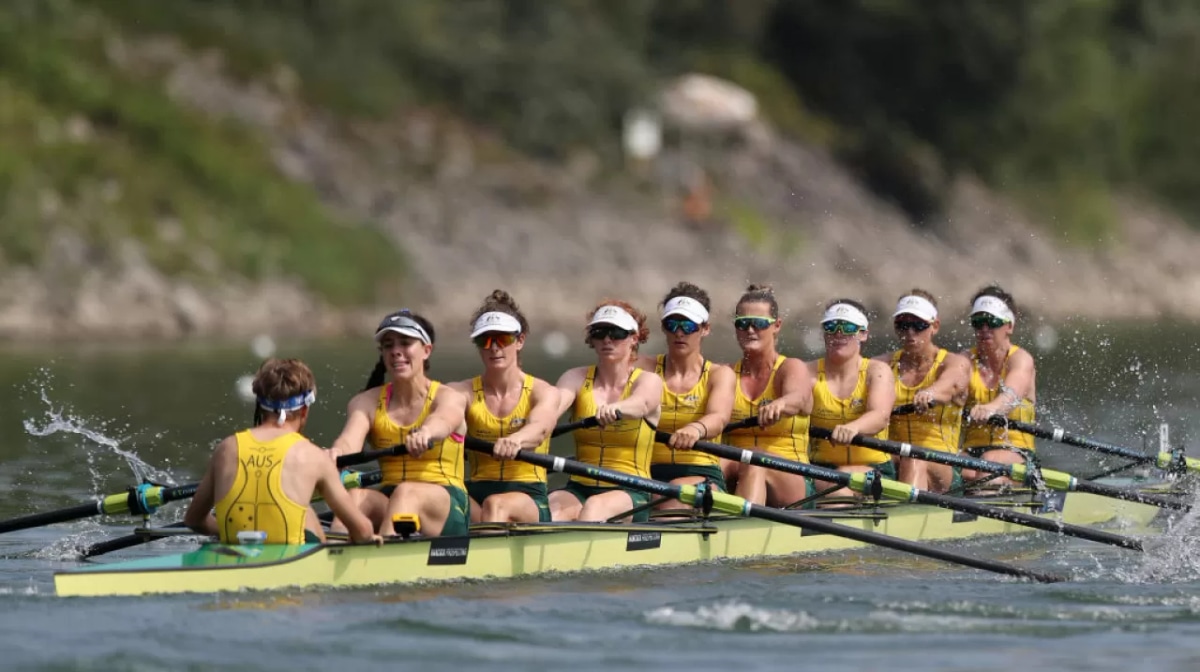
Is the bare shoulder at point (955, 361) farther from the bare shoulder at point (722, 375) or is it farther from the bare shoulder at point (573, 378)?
the bare shoulder at point (573, 378)

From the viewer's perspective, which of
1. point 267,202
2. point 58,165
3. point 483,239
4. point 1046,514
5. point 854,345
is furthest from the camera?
point 483,239

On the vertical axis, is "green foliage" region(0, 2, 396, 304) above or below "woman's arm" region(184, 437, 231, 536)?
above

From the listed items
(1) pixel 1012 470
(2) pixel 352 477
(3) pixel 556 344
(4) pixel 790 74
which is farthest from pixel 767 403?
(4) pixel 790 74

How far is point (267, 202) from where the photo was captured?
107 ft

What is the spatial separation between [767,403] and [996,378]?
2.66 m

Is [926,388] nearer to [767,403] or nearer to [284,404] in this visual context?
[767,403]

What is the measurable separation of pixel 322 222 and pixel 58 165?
15.8 ft

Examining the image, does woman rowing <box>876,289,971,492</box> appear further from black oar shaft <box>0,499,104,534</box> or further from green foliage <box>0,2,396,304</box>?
green foliage <box>0,2,396,304</box>

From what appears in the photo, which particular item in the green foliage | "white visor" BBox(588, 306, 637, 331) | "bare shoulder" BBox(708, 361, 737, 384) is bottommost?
"bare shoulder" BBox(708, 361, 737, 384)

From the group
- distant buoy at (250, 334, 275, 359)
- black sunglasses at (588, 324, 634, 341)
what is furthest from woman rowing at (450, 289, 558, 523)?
distant buoy at (250, 334, 275, 359)

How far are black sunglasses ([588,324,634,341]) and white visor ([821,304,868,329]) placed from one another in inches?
82.9

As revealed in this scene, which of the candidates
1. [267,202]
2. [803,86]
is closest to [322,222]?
[267,202]

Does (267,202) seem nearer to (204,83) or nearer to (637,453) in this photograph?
(204,83)

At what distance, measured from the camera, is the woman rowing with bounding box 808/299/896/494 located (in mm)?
13203
